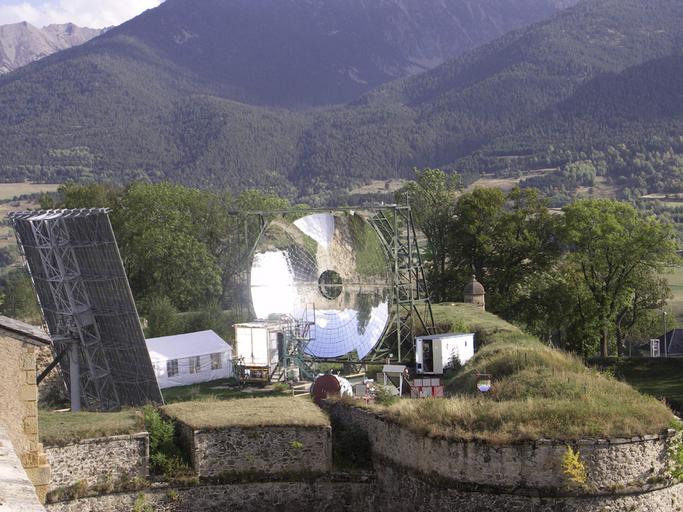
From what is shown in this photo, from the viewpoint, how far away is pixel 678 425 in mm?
22641

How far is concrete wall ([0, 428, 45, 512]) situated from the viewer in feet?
32.7

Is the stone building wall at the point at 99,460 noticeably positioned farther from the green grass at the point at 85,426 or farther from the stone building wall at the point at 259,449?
the stone building wall at the point at 259,449

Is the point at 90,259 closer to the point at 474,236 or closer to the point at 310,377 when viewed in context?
the point at 310,377

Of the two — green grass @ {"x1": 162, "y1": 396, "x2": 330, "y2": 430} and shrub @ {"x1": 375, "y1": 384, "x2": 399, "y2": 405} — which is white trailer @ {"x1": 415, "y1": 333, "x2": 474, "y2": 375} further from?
green grass @ {"x1": 162, "y1": 396, "x2": 330, "y2": 430}

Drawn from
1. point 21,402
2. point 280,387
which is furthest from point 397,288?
point 21,402

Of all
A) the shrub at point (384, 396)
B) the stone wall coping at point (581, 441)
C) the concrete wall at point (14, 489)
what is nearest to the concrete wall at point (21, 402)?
the concrete wall at point (14, 489)

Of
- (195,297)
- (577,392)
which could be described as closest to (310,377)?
(577,392)

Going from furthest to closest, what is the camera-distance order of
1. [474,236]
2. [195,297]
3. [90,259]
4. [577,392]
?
[195,297] < [474,236] < [90,259] < [577,392]

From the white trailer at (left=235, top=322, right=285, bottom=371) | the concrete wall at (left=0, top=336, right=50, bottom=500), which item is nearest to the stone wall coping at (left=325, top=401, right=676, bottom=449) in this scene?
the concrete wall at (left=0, top=336, right=50, bottom=500)

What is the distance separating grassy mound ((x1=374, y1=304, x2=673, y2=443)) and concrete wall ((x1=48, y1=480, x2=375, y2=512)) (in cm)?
216

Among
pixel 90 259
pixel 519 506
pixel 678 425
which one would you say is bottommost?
pixel 519 506

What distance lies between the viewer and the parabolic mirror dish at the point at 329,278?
38656 mm

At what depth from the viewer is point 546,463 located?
21688 millimetres

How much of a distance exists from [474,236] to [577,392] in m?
37.0
